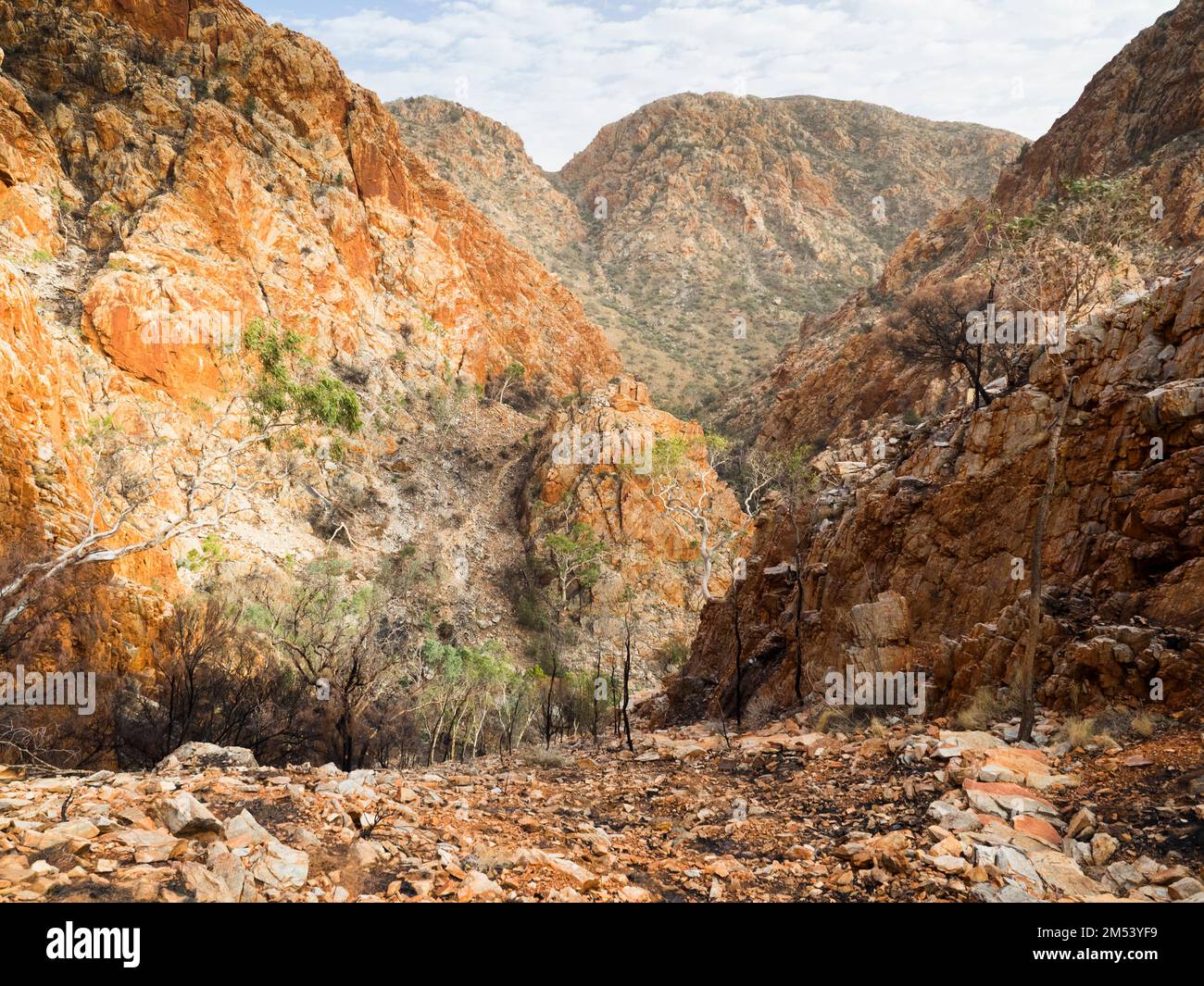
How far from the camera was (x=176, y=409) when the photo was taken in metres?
26.1

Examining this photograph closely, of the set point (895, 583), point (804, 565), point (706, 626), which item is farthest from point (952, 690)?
point (706, 626)

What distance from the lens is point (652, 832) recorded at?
6.69 metres

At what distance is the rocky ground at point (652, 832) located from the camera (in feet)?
13.7

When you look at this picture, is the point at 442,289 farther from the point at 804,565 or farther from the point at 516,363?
the point at 804,565

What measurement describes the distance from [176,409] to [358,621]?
489 inches
